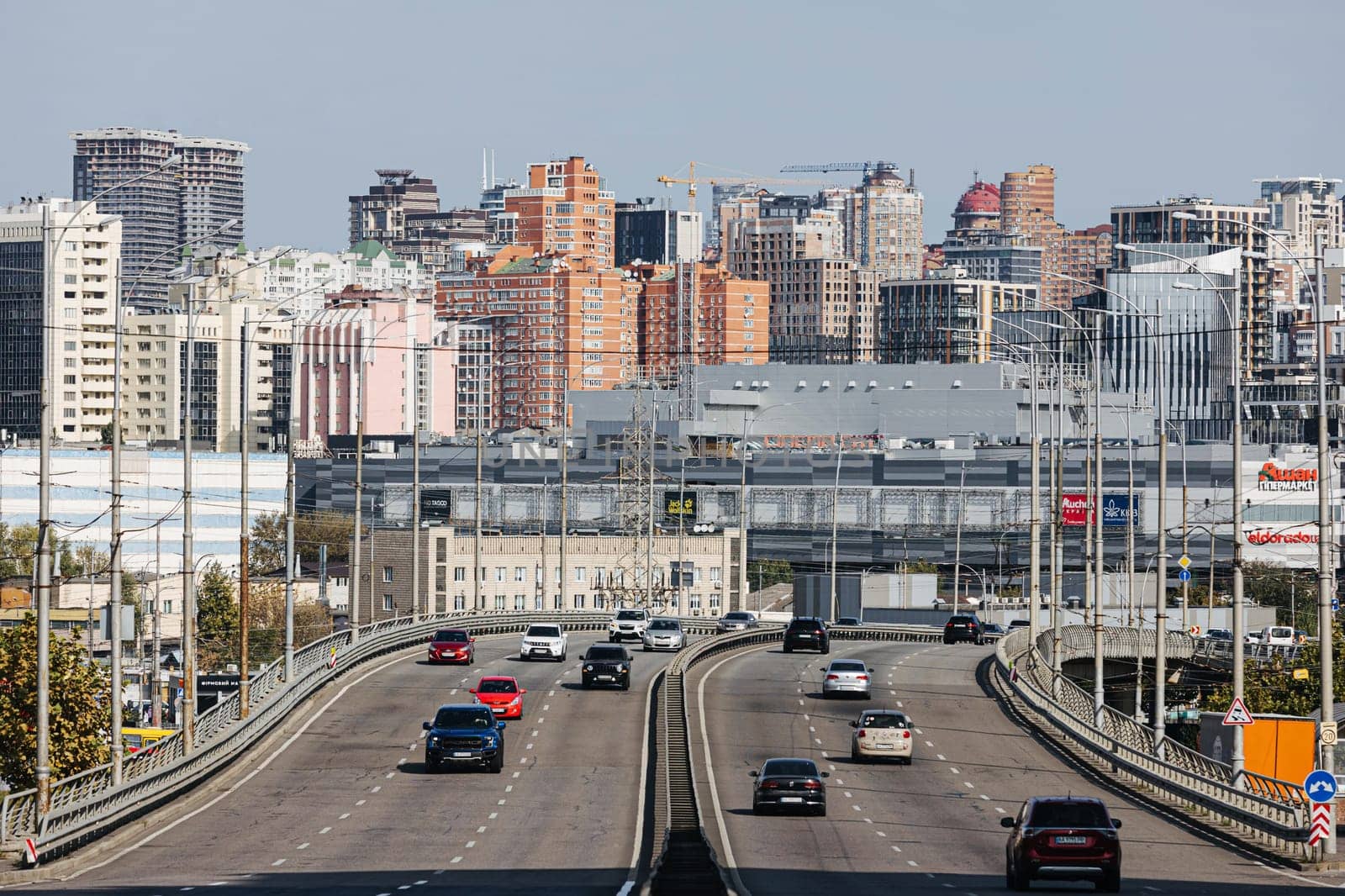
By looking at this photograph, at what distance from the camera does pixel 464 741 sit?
56.1 m

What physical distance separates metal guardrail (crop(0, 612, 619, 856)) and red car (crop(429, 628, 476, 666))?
2.40 metres

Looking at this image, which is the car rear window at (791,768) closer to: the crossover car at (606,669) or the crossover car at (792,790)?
the crossover car at (792,790)

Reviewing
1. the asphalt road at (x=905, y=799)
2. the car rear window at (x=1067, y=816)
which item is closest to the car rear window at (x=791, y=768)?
the asphalt road at (x=905, y=799)

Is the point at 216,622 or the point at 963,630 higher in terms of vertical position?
the point at 963,630

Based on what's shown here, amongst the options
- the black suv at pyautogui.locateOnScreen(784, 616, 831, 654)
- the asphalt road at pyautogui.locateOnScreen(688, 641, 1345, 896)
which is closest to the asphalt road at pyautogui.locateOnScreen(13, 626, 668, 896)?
the asphalt road at pyautogui.locateOnScreen(688, 641, 1345, 896)

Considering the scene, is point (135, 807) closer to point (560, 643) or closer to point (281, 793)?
point (281, 793)

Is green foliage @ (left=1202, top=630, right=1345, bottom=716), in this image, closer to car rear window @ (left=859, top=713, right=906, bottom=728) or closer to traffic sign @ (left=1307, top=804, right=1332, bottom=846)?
car rear window @ (left=859, top=713, right=906, bottom=728)

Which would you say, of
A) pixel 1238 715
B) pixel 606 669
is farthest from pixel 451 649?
pixel 1238 715

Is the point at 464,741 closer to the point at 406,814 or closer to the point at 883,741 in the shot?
the point at 406,814

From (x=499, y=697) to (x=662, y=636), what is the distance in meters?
29.9

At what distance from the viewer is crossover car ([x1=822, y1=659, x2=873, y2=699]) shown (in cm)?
7688

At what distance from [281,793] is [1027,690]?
32.0 m

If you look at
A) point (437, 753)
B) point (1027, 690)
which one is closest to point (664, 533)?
point (1027, 690)

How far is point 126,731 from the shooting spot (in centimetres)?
8906
